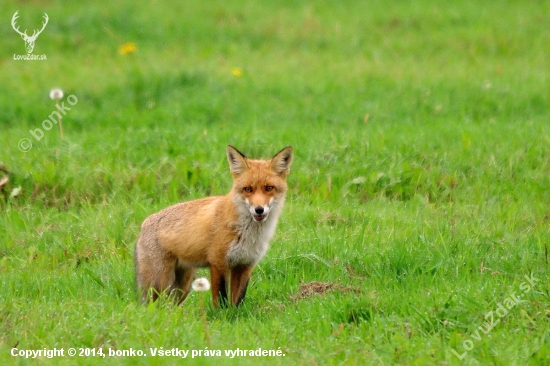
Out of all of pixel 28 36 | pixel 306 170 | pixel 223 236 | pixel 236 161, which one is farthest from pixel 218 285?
pixel 28 36

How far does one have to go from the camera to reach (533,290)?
20.4ft

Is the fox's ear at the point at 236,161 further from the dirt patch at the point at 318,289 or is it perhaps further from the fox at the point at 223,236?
the dirt patch at the point at 318,289

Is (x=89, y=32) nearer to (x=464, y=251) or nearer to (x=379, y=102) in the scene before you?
(x=379, y=102)

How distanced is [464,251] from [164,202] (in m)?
3.76

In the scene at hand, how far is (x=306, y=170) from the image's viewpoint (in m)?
9.87

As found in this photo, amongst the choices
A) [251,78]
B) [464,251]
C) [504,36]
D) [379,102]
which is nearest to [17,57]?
[251,78]

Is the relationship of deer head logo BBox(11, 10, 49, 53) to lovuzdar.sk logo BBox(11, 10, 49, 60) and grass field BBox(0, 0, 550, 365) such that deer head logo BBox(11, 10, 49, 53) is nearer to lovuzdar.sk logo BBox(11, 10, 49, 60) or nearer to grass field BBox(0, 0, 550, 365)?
lovuzdar.sk logo BBox(11, 10, 49, 60)

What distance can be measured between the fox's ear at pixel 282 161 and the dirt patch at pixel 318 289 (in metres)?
1.10

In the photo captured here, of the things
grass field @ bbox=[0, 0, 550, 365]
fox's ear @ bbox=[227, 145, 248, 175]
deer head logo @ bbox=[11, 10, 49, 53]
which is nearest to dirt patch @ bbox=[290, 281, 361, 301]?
grass field @ bbox=[0, 0, 550, 365]

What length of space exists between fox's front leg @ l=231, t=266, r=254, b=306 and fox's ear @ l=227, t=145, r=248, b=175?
0.91 metres

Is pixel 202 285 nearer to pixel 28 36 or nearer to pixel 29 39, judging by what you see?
pixel 29 39

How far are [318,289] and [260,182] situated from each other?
3.79 feet

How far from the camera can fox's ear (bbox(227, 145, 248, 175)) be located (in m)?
6.89

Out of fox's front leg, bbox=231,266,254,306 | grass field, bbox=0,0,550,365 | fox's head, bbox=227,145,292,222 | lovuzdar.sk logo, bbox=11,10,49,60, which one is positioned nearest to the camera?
grass field, bbox=0,0,550,365
